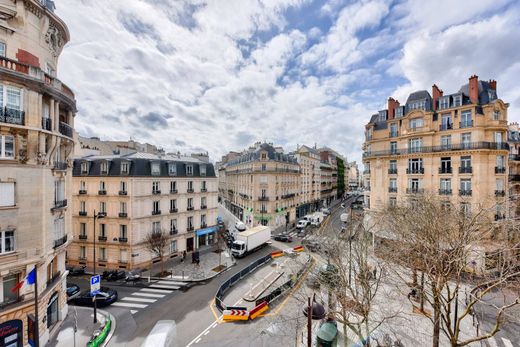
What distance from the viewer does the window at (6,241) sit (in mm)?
11594

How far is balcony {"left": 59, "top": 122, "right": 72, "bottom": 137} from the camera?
14945 mm

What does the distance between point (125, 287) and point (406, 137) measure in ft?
111

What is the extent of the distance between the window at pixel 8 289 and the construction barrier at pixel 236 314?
11.7m

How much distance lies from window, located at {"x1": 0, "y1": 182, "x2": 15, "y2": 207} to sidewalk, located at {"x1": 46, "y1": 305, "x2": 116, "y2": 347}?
7935mm

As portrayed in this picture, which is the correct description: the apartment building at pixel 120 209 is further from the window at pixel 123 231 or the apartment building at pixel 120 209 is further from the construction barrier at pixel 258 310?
the construction barrier at pixel 258 310

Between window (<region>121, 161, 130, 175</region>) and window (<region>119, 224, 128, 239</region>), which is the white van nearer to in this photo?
window (<region>119, 224, 128, 239</region>)

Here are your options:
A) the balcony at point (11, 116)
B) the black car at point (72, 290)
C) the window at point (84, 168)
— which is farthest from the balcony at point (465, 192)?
the window at point (84, 168)

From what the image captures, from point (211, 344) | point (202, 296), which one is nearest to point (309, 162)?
point (202, 296)

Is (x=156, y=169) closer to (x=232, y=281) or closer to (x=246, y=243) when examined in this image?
(x=246, y=243)

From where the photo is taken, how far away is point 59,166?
1474 centimetres

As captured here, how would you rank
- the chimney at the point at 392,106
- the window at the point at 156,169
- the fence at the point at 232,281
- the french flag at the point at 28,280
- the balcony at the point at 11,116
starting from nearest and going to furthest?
the french flag at the point at 28,280, the balcony at the point at 11,116, the fence at the point at 232,281, the window at the point at 156,169, the chimney at the point at 392,106

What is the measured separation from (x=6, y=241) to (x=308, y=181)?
51807 millimetres

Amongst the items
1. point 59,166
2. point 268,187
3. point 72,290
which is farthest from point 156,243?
point 268,187

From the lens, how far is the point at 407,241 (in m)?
14.4
